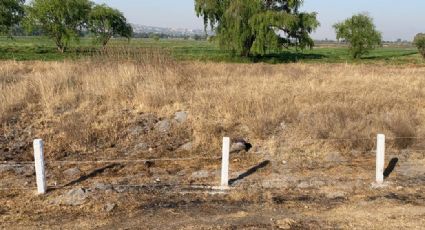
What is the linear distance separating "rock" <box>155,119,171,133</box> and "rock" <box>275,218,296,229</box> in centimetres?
520

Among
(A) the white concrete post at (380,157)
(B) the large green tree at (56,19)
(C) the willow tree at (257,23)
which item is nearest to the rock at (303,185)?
(A) the white concrete post at (380,157)

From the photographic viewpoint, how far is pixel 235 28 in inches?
1625

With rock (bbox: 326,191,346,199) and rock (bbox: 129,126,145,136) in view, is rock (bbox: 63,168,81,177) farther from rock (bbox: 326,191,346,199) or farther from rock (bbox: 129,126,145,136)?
rock (bbox: 326,191,346,199)

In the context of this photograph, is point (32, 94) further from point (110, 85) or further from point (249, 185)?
point (249, 185)

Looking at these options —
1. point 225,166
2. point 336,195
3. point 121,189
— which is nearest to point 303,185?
point 336,195

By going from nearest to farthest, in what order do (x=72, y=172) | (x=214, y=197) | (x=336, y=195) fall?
(x=214, y=197) < (x=336, y=195) < (x=72, y=172)

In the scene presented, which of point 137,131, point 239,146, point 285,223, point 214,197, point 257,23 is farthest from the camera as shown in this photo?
point 257,23

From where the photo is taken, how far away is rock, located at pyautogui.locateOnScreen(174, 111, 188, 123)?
428 inches

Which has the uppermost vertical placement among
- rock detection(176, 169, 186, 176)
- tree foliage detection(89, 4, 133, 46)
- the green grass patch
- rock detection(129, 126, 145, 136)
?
tree foliage detection(89, 4, 133, 46)

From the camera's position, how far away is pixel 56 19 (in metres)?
61.4

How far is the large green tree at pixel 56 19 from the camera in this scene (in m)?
60.6

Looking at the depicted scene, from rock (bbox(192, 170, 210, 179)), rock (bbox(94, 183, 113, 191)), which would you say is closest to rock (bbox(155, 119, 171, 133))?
rock (bbox(192, 170, 210, 179))

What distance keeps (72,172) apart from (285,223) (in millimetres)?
4203

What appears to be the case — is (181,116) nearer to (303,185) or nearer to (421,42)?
(303,185)
